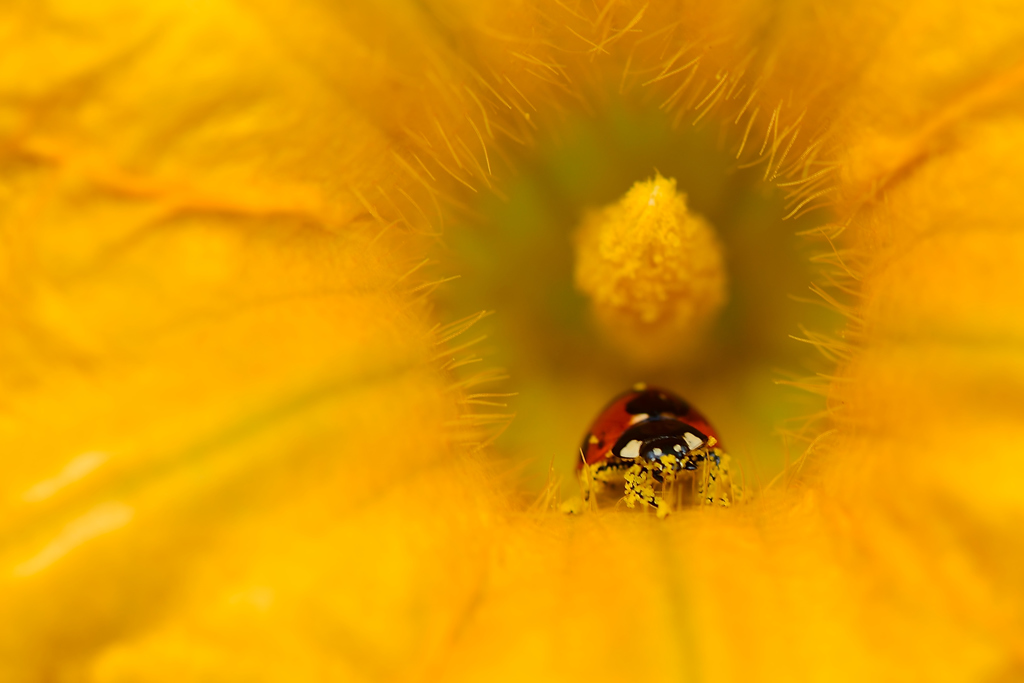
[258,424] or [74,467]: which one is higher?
[258,424]

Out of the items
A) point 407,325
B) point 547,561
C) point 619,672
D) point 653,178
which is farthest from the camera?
point 653,178

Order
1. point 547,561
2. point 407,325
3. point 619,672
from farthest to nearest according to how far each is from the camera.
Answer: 1. point 407,325
2. point 547,561
3. point 619,672

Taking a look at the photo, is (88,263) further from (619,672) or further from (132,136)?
(619,672)

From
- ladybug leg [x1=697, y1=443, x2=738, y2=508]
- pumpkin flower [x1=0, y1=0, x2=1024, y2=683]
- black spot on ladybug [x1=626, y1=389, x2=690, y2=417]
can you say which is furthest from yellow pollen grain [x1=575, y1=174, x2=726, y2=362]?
ladybug leg [x1=697, y1=443, x2=738, y2=508]

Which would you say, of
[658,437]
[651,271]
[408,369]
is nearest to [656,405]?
[658,437]

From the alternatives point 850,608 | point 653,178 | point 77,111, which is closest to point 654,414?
point 850,608

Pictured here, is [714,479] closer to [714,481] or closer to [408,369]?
[714,481]

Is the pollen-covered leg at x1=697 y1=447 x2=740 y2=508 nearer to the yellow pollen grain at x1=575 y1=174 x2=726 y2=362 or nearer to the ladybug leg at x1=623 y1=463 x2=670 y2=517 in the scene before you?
the ladybug leg at x1=623 y1=463 x2=670 y2=517
